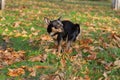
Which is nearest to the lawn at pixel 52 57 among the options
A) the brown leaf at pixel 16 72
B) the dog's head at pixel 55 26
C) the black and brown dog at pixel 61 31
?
the brown leaf at pixel 16 72

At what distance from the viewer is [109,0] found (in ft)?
118

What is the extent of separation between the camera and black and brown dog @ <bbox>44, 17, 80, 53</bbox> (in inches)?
332

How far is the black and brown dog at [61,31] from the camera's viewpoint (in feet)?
27.7

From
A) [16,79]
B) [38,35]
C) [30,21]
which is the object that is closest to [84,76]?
[16,79]

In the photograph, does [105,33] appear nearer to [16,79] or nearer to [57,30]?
[57,30]

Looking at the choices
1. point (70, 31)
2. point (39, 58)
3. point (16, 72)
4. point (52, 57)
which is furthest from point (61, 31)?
point (16, 72)

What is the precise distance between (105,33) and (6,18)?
4.09 m

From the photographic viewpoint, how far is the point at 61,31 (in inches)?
336

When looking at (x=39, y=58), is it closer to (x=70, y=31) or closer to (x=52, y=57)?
(x=52, y=57)

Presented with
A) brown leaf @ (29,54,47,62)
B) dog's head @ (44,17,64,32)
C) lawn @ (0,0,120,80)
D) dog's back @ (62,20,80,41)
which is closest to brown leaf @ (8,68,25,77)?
lawn @ (0,0,120,80)

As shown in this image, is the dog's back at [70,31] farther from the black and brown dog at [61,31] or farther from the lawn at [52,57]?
the lawn at [52,57]

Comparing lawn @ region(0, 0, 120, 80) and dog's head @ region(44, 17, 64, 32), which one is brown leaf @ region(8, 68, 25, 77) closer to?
lawn @ region(0, 0, 120, 80)

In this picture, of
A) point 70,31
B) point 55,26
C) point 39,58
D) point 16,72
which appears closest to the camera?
point 16,72

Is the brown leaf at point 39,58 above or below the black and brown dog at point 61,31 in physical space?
below
